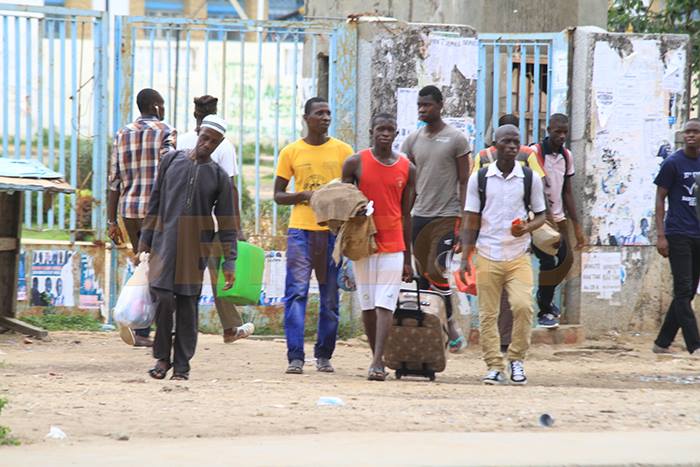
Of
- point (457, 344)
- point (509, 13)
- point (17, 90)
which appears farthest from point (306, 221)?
point (509, 13)

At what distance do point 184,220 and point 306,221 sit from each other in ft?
3.89

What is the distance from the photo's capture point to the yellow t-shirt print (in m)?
9.22

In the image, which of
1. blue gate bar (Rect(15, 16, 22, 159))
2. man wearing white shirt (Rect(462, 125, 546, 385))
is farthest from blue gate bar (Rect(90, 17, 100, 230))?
man wearing white shirt (Rect(462, 125, 546, 385))

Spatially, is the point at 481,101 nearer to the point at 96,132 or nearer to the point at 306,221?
the point at 306,221

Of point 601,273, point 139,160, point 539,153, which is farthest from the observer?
point 601,273

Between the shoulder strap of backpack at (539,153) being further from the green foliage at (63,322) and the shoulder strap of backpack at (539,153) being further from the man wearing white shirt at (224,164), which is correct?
the green foliage at (63,322)

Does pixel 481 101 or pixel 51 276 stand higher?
pixel 481 101

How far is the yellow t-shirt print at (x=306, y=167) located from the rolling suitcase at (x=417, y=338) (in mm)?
907

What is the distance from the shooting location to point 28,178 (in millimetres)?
10430

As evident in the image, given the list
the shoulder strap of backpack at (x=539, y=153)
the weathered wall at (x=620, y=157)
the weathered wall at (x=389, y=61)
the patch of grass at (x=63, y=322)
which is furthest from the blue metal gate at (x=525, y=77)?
the patch of grass at (x=63, y=322)

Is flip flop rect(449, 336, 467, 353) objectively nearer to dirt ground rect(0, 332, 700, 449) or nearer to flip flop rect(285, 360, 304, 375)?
dirt ground rect(0, 332, 700, 449)

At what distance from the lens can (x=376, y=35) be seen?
37.3 ft

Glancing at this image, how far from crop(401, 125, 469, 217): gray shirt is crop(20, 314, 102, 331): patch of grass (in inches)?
134

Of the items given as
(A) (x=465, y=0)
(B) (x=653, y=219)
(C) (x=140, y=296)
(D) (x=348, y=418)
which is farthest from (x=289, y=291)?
(A) (x=465, y=0)
